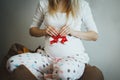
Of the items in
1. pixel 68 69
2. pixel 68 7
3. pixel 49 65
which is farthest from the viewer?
A: pixel 68 7

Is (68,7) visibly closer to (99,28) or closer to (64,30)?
(64,30)

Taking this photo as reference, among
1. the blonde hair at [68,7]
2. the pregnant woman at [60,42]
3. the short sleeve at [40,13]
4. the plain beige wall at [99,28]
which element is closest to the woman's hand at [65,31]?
the pregnant woman at [60,42]

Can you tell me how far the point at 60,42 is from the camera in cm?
136

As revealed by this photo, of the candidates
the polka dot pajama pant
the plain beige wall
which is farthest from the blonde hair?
the plain beige wall

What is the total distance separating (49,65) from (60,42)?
0.45ft

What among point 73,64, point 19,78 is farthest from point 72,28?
point 19,78

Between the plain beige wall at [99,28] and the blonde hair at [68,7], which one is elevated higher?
the blonde hair at [68,7]

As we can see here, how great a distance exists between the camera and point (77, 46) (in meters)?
1.38

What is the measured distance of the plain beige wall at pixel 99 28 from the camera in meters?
1.76

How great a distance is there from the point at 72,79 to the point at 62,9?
1.48 ft

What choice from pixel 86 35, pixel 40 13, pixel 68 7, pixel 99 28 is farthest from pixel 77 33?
pixel 99 28

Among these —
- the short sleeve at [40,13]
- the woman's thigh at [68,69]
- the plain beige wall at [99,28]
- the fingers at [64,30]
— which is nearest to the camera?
the woman's thigh at [68,69]

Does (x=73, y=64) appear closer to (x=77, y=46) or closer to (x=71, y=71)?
(x=71, y=71)

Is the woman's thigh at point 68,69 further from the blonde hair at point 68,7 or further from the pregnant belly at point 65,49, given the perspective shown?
the blonde hair at point 68,7
